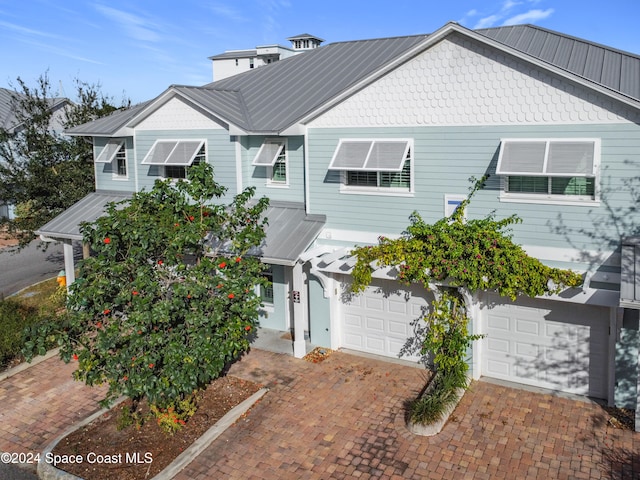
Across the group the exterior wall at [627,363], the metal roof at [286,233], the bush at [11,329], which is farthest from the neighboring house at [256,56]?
the exterior wall at [627,363]

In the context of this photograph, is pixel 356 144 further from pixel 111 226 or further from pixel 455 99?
pixel 111 226

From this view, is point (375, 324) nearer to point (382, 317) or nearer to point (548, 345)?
point (382, 317)

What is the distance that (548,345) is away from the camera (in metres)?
12.6

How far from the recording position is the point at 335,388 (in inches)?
520

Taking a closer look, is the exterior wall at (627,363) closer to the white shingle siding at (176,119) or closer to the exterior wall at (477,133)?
the exterior wall at (477,133)

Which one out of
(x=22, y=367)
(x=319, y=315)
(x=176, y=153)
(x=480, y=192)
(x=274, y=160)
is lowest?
(x=22, y=367)

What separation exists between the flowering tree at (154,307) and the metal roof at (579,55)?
24.5 feet

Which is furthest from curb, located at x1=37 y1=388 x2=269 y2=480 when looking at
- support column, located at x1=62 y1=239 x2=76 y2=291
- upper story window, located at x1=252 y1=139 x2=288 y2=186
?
support column, located at x1=62 y1=239 x2=76 y2=291

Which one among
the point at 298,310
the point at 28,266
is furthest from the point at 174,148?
the point at 28,266

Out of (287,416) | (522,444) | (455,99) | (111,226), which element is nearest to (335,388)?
(287,416)

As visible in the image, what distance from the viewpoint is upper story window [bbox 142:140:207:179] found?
651 inches

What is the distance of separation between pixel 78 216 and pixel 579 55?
50.1 feet

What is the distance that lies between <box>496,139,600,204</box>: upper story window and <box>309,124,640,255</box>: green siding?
172mm

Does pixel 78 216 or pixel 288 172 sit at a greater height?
pixel 288 172
